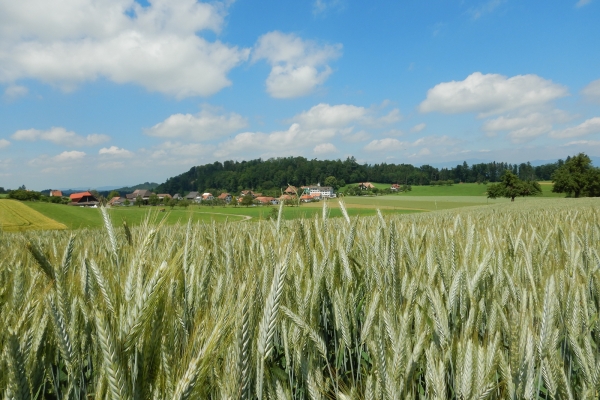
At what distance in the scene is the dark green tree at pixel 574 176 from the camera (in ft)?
178

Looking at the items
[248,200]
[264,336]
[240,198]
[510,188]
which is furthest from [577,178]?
[264,336]

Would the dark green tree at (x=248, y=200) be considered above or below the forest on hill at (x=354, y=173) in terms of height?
below

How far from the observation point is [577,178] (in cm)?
5469

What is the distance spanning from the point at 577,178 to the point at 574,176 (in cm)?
57

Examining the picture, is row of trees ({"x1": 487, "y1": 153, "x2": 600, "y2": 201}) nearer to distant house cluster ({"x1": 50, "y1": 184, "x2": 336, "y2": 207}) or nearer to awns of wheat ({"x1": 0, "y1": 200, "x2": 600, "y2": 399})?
distant house cluster ({"x1": 50, "y1": 184, "x2": 336, "y2": 207})

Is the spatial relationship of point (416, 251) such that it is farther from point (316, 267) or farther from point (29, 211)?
point (29, 211)

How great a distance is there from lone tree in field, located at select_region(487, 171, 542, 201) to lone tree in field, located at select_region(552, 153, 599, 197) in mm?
4260

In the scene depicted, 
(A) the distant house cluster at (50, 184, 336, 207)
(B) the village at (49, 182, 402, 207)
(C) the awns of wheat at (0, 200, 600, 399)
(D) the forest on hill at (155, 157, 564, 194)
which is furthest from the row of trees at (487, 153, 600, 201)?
(C) the awns of wheat at (0, 200, 600, 399)

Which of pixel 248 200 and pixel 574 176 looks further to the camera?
pixel 574 176

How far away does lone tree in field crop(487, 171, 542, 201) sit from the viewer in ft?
175

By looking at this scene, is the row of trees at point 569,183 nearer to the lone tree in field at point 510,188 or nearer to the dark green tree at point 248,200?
the lone tree in field at point 510,188

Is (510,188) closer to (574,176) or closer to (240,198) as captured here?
(574,176)

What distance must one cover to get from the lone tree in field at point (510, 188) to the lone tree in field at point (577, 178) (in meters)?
4.26

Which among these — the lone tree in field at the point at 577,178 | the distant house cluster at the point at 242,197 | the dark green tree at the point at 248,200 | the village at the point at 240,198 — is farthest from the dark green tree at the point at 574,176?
the dark green tree at the point at 248,200
